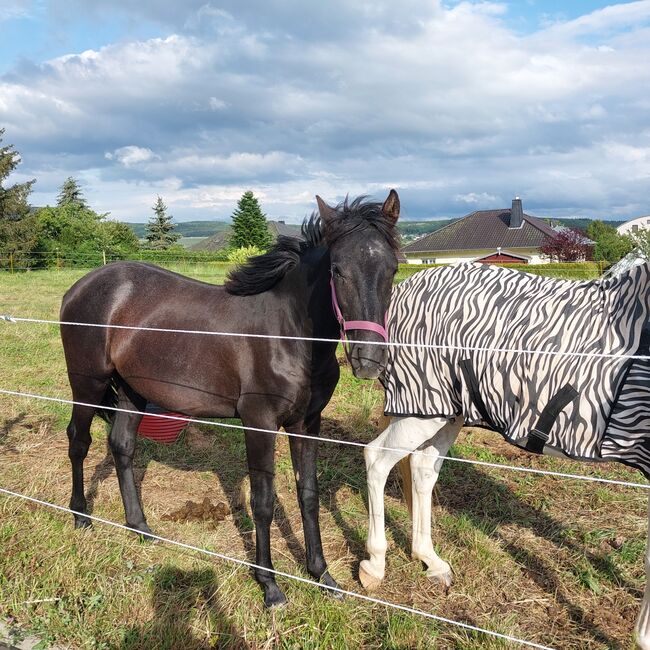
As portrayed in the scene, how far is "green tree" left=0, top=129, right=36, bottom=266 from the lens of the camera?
105 feet

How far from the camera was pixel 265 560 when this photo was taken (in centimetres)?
316

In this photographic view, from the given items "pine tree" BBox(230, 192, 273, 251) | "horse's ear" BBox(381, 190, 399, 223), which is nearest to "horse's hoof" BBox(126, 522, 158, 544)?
"horse's ear" BBox(381, 190, 399, 223)

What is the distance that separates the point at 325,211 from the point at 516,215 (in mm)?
56271

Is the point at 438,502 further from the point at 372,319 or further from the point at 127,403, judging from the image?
the point at 127,403

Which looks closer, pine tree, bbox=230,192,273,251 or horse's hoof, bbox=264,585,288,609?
horse's hoof, bbox=264,585,288,609

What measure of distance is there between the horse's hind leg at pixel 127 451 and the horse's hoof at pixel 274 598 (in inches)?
49.0

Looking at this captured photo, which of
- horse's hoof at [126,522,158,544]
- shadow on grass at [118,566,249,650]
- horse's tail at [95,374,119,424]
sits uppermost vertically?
horse's tail at [95,374,119,424]

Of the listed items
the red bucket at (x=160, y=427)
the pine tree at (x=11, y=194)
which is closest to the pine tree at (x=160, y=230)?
the pine tree at (x=11, y=194)

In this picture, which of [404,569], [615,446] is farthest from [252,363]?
[615,446]

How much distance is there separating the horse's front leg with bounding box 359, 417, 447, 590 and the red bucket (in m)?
2.31

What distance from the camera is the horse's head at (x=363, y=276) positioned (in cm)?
263

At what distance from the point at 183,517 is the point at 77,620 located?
1266 mm

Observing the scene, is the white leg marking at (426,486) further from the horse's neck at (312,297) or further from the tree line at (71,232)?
the tree line at (71,232)

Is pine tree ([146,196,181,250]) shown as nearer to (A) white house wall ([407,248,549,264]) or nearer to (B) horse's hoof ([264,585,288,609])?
(A) white house wall ([407,248,549,264])
